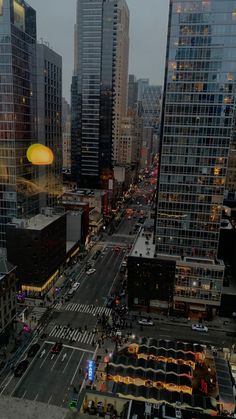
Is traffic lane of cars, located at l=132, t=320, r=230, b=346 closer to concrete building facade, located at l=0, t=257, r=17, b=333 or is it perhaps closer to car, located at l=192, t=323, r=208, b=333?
car, located at l=192, t=323, r=208, b=333

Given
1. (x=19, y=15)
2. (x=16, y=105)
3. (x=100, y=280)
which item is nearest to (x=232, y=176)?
(x=100, y=280)

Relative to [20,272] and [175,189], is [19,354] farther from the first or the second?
[175,189]

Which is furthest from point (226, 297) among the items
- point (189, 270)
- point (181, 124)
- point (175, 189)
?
point (181, 124)

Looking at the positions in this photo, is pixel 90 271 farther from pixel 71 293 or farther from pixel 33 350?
pixel 33 350

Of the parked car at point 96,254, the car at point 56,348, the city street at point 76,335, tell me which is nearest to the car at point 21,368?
the city street at point 76,335

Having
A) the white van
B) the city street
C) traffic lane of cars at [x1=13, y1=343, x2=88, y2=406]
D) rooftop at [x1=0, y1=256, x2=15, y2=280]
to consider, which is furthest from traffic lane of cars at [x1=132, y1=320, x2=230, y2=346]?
rooftop at [x1=0, y1=256, x2=15, y2=280]
